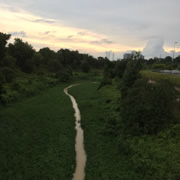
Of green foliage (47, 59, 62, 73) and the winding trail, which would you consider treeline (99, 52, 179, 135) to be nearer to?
the winding trail

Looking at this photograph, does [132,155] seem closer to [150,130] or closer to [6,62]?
[150,130]

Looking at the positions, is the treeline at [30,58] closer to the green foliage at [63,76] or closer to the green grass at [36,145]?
the green foliage at [63,76]

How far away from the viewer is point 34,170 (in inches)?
388

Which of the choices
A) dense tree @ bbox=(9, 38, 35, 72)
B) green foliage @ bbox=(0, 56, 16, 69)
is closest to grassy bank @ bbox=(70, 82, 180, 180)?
green foliage @ bbox=(0, 56, 16, 69)

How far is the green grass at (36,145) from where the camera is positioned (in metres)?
9.78

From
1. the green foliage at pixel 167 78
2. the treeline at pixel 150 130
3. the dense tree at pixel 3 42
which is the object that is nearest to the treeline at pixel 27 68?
the dense tree at pixel 3 42

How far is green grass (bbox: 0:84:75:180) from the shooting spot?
9.78 metres

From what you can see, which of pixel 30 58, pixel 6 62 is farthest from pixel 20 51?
pixel 6 62

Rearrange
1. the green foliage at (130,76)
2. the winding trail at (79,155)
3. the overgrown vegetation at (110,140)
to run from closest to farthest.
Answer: the overgrown vegetation at (110,140)
the winding trail at (79,155)
the green foliage at (130,76)

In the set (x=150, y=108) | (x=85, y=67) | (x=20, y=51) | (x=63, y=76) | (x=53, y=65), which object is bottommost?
(x=150, y=108)

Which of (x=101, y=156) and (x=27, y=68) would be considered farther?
(x=27, y=68)

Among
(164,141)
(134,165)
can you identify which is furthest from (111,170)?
(164,141)

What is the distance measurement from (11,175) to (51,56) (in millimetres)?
71594

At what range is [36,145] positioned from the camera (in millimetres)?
12812
